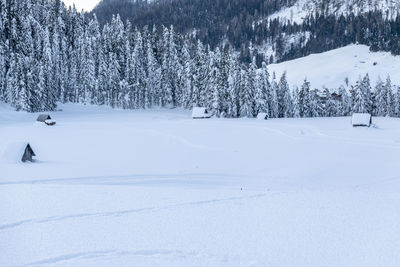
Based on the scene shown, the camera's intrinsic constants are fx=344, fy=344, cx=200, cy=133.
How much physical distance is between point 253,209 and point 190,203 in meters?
1.74

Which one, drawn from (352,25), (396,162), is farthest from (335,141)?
(352,25)

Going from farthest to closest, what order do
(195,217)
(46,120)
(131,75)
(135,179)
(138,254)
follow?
1. (131,75)
2. (46,120)
3. (135,179)
4. (195,217)
5. (138,254)

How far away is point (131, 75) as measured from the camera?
82.6 metres

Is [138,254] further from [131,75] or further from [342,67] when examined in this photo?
[342,67]

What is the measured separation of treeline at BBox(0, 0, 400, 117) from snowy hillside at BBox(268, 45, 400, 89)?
54873 millimetres

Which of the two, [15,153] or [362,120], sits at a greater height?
[362,120]

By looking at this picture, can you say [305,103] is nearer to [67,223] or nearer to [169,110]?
[169,110]

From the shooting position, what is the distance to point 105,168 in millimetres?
18797

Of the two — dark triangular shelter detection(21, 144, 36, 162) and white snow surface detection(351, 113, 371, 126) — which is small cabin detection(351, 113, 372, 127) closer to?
white snow surface detection(351, 113, 371, 126)

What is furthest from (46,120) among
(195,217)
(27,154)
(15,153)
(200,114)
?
(195,217)

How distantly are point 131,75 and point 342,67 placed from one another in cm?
9698

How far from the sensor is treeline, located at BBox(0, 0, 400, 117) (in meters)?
62.4

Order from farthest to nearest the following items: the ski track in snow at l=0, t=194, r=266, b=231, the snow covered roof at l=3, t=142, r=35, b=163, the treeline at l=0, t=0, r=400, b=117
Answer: the treeline at l=0, t=0, r=400, b=117 → the snow covered roof at l=3, t=142, r=35, b=163 → the ski track in snow at l=0, t=194, r=266, b=231

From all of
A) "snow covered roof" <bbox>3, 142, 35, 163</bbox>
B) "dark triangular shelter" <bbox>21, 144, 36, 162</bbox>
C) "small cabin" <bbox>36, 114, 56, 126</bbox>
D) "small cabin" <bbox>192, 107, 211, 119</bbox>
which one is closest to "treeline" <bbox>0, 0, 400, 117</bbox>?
"small cabin" <bbox>192, 107, 211, 119</bbox>
